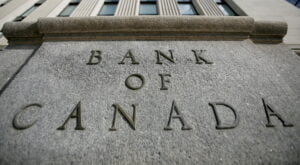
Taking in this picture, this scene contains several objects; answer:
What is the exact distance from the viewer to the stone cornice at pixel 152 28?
3631 mm

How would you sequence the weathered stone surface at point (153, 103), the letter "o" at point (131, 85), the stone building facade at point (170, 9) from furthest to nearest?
the stone building facade at point (170, 9) < the letter "o" at point (131, 85) < the weathered stone surface at point (153, 103)

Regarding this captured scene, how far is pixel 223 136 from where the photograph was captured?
7.74 ft

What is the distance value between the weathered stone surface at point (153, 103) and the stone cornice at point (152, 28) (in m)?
0.21

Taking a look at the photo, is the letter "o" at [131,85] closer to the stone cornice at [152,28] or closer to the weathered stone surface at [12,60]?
the stone cornice at [152,28]

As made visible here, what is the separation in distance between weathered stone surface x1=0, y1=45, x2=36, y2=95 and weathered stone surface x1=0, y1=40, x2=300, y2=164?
54 centimetres

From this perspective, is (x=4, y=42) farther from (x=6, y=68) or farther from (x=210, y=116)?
(x=210, y=116)

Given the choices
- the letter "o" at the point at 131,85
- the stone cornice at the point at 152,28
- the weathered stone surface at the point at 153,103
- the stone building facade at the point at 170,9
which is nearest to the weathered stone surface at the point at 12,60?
the stone cornice at the point at 152,28

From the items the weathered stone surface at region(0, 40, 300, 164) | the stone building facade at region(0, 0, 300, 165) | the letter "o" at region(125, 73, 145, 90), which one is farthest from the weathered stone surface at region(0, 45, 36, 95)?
the letter "o" at region(125, 73, 145, 90)

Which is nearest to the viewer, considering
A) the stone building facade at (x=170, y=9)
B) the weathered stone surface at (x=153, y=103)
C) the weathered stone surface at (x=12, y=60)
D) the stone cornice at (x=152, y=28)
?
the weathered stone surface at (x=153, y=103)

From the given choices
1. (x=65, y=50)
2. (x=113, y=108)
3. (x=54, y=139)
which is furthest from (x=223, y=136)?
(x=65, y=50)

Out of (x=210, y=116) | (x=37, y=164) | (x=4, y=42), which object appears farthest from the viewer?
(x=4, y=42)

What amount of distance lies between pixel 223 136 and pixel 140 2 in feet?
25.7

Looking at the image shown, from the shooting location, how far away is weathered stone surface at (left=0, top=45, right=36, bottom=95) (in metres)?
3.48

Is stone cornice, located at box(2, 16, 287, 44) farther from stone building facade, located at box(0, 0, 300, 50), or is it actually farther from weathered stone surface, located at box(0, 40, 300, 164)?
stone building facade, located at box(0, 0, 300, 50)
